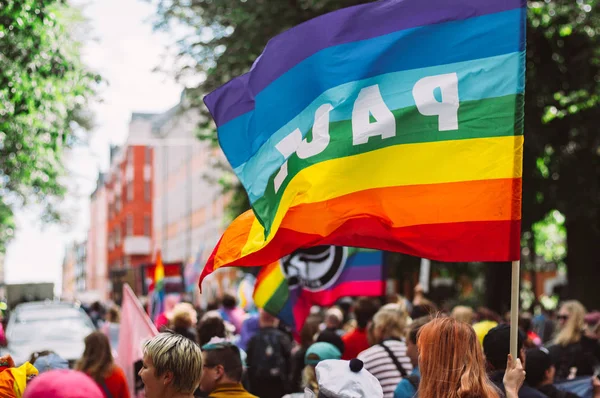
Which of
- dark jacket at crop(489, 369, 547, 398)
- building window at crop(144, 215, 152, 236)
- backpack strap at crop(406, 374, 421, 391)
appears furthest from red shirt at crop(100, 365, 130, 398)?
building window at crop(144, 215, 152, 236)

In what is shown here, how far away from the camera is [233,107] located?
7.16 m

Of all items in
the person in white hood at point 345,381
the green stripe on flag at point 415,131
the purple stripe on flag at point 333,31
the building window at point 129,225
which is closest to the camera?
the person in white hood at point 345,381

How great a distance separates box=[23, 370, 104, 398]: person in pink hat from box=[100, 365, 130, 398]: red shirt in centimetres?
459

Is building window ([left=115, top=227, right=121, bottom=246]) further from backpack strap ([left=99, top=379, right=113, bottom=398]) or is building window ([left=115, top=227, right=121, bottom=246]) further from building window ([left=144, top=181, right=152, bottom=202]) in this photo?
backpack strap ([left=99, top=379, right=113, bottom=398])

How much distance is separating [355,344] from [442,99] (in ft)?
14.1

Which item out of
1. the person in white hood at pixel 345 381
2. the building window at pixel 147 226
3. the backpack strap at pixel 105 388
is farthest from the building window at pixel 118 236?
the person in white hood at pixel 345 381

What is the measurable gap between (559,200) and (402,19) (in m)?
15.9

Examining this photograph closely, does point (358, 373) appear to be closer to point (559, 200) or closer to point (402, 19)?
point (402, 19)

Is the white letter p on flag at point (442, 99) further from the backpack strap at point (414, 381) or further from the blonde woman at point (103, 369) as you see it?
the blonde woman at point (103, 369)

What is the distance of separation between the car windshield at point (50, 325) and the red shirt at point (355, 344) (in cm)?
833

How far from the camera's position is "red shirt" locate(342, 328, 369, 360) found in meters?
9.73

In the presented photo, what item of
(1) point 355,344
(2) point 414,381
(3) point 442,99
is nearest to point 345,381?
(2) point 414,381

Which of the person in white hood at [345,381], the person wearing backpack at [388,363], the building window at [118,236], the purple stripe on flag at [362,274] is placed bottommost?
the building window at [118,236]

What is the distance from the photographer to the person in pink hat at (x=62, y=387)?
11.0 ft
